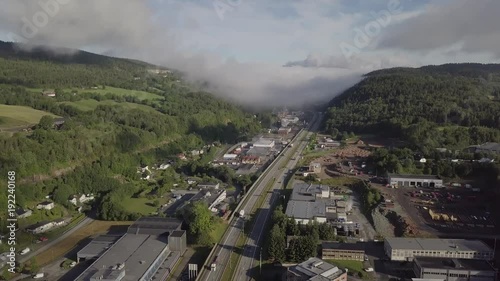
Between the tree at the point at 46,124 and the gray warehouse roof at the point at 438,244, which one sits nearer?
the gray warehouse roof at the point at 438,244

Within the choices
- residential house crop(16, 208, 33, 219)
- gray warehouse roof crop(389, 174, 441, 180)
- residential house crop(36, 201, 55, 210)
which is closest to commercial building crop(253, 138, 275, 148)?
gray warehouse roof crop(389, 174, 441, 180)

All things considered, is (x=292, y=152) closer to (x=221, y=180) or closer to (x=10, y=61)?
(x=221, y=180)

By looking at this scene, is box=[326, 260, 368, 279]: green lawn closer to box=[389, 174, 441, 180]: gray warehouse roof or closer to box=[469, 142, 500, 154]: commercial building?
box=[389, 174, 441, 180]: gray warehouse roof

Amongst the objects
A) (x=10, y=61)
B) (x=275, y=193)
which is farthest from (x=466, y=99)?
(x=10, y=61)

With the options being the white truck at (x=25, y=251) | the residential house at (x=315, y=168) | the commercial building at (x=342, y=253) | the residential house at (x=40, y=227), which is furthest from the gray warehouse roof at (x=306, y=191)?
the white truck at (x=25, y=251)

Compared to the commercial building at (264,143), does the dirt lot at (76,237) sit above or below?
below

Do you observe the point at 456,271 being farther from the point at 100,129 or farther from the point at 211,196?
the point at 100,129

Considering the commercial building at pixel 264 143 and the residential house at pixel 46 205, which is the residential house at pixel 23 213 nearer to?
the residential house at pixel 46 205

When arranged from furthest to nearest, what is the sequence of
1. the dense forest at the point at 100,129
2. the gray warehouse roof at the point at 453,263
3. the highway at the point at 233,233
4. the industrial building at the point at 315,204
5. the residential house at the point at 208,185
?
the residential house at the point at 208,185, the dense forest at the point at 100,129, the industrial building at the point at 315,204, the highway at the point at 233,233, the gray warehouse roof at the point at 453,263
